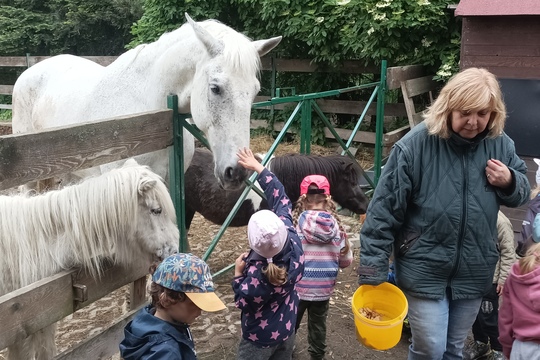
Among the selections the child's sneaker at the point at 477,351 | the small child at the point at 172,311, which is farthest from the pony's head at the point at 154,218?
the child's sneaker at the point at 477,351

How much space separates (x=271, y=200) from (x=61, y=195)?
1.01 m

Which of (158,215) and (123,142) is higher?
(123,142)

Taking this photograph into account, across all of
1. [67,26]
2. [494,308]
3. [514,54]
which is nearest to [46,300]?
[494,308]

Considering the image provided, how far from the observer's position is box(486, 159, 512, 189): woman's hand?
212cm

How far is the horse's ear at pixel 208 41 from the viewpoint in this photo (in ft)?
9.40

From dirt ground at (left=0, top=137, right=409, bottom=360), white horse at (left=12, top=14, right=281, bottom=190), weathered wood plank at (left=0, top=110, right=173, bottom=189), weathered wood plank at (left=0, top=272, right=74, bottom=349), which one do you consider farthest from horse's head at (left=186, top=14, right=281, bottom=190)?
dirt ground at (left=0, top=137, right=409, bottom=360)

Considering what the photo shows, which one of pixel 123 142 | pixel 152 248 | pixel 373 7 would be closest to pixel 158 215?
pixel 152 248

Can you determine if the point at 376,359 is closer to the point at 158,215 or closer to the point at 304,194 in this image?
the point at 304,194

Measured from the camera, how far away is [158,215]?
2301mm

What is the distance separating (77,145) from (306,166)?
234 cm

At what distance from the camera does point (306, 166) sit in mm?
4191

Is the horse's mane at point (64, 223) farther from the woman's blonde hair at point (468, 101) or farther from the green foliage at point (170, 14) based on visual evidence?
the green foliage at point (170, 14)

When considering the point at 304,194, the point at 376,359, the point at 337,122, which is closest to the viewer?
the point at 304,194

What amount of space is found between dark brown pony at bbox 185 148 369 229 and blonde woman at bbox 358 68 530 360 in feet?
6.31
